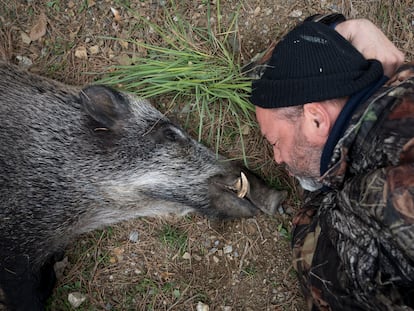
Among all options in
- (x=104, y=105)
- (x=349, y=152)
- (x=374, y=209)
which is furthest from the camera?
(x=104, y=105)

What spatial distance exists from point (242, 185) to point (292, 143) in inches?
35.3

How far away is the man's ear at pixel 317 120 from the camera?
294cm

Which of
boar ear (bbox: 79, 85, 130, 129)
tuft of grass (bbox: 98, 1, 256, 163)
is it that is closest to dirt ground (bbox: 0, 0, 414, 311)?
tuft of grass (bbox: 98, 1, 256, 163)

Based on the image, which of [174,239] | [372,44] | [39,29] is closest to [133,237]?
[174,239]

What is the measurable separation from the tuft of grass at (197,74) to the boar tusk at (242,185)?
0.30 m

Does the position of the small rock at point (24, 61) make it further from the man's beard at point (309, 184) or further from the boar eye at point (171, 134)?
the man's beard at point (309, 184)

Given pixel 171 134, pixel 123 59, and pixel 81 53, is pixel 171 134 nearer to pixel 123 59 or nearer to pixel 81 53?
pixel 123 59

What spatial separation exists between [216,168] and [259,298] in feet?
3.86

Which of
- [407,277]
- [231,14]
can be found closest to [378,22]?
[231,14]

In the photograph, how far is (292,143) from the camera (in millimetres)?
3219

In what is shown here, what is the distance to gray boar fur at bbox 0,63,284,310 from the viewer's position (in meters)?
3.84

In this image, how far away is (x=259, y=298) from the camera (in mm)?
4223

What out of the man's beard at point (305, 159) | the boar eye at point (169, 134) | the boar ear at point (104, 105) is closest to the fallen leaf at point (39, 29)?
the boar ear at point (104, 105)

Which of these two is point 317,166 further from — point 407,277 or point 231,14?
point 231,14
